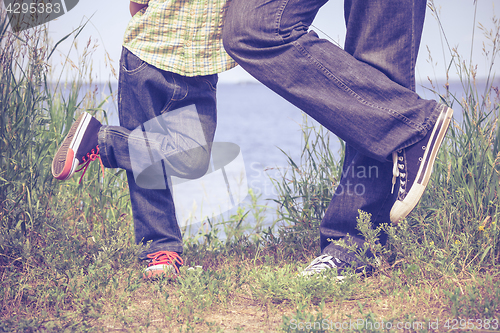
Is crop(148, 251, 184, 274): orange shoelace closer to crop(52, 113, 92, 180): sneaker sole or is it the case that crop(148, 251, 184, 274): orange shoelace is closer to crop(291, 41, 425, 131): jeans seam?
crop(52, 113, 92, 180): sneaker sole

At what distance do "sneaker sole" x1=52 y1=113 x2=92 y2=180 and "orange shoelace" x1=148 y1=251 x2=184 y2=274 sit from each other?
0.49 metres

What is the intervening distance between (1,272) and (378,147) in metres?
1.46

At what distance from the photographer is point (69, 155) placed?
155cm

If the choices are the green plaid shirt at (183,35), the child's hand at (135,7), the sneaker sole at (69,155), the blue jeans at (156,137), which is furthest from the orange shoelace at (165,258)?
the child's hand at (135,7)

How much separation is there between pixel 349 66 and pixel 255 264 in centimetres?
96

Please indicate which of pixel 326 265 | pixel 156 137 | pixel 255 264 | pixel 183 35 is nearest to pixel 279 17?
pixel 183 35

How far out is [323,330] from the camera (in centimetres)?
107

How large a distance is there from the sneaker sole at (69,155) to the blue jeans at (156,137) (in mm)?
80

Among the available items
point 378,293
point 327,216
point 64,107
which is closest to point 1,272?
point 64,107

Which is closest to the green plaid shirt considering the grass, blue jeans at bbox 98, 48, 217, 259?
blue jeans at bbox 98, 48, 217, 259

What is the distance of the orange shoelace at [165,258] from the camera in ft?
5.32

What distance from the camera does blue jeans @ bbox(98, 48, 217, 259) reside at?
159cm

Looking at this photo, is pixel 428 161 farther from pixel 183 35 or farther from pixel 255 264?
pixel 183 35

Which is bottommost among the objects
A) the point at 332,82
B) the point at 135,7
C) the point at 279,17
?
the point at 332,82
